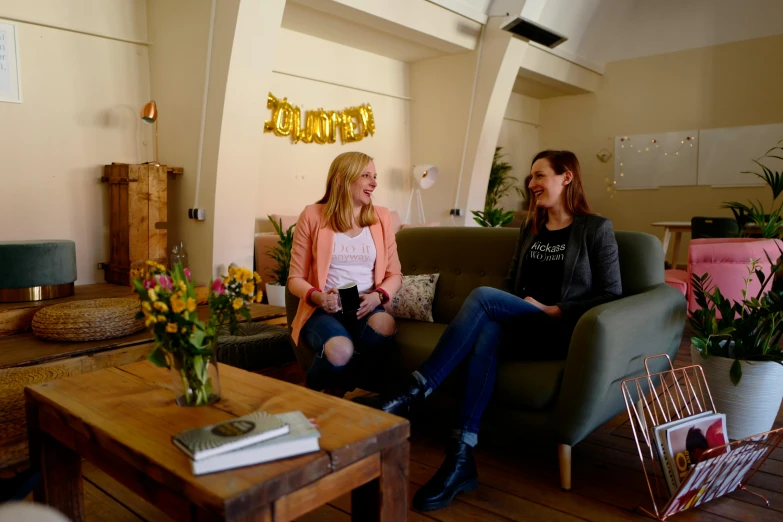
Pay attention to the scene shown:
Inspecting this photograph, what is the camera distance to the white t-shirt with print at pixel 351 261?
244cm

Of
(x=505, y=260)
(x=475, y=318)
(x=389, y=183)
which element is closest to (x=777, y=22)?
(x=389, y=183)

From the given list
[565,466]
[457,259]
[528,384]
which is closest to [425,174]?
[457,259]

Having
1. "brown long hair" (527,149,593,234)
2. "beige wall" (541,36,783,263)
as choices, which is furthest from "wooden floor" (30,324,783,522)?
"beige wall" (541,36,783,263)

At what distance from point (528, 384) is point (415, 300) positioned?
84 centimetres

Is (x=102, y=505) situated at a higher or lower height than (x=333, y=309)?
lower

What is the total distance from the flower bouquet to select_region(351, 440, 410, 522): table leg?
46 centimetres

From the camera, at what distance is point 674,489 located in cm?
174

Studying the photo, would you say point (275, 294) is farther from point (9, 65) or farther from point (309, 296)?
point (9, 65)

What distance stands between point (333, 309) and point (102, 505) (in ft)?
3.23

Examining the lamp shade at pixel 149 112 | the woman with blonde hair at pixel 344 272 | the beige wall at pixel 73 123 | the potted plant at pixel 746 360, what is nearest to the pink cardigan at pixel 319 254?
the woman with blonde hair at pixel 344 272

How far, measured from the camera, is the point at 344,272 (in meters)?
2.45

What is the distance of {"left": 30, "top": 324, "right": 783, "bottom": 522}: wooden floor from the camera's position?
1.81 meters

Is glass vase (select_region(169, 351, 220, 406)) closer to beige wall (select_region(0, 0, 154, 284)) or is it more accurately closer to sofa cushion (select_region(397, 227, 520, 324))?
sofa cushion (select_region(397, 227, 520, 324))

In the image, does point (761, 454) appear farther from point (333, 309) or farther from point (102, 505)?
point (102, 505)
